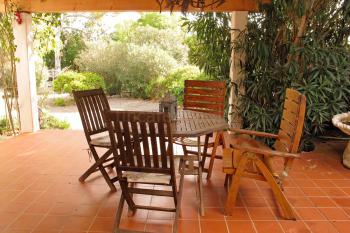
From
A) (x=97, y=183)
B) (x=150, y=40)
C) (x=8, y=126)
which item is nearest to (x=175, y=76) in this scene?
(x=150, y=40)

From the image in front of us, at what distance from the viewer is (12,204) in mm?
2699

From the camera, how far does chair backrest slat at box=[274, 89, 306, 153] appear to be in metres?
2.31

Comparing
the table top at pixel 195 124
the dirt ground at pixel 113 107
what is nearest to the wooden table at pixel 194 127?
the table top at pixel 195 124

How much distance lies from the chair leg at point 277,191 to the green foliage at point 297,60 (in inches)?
70.5

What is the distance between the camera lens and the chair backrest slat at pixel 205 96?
343cm

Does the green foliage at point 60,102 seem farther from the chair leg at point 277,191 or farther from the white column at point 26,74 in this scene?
the chair leg at point 277,191

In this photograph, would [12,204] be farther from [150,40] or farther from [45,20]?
[150,40]

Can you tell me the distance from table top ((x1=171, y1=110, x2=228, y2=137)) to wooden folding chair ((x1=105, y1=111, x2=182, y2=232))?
0.27 metres

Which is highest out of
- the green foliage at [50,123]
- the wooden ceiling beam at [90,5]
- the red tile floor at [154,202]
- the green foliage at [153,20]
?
the green foliage at [153,20]

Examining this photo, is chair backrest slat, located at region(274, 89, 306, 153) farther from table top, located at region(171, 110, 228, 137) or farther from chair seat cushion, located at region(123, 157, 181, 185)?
chair seat cushion, located at region(123, 157, 181, 185)

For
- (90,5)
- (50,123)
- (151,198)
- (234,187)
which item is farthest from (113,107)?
(234,187)

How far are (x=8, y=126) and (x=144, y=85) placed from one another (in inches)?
185

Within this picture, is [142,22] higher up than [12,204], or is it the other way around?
[142,22]

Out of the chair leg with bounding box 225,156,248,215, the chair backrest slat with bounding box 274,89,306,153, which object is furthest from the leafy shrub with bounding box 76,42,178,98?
the chair leg with bounding box 225,156,248,215
